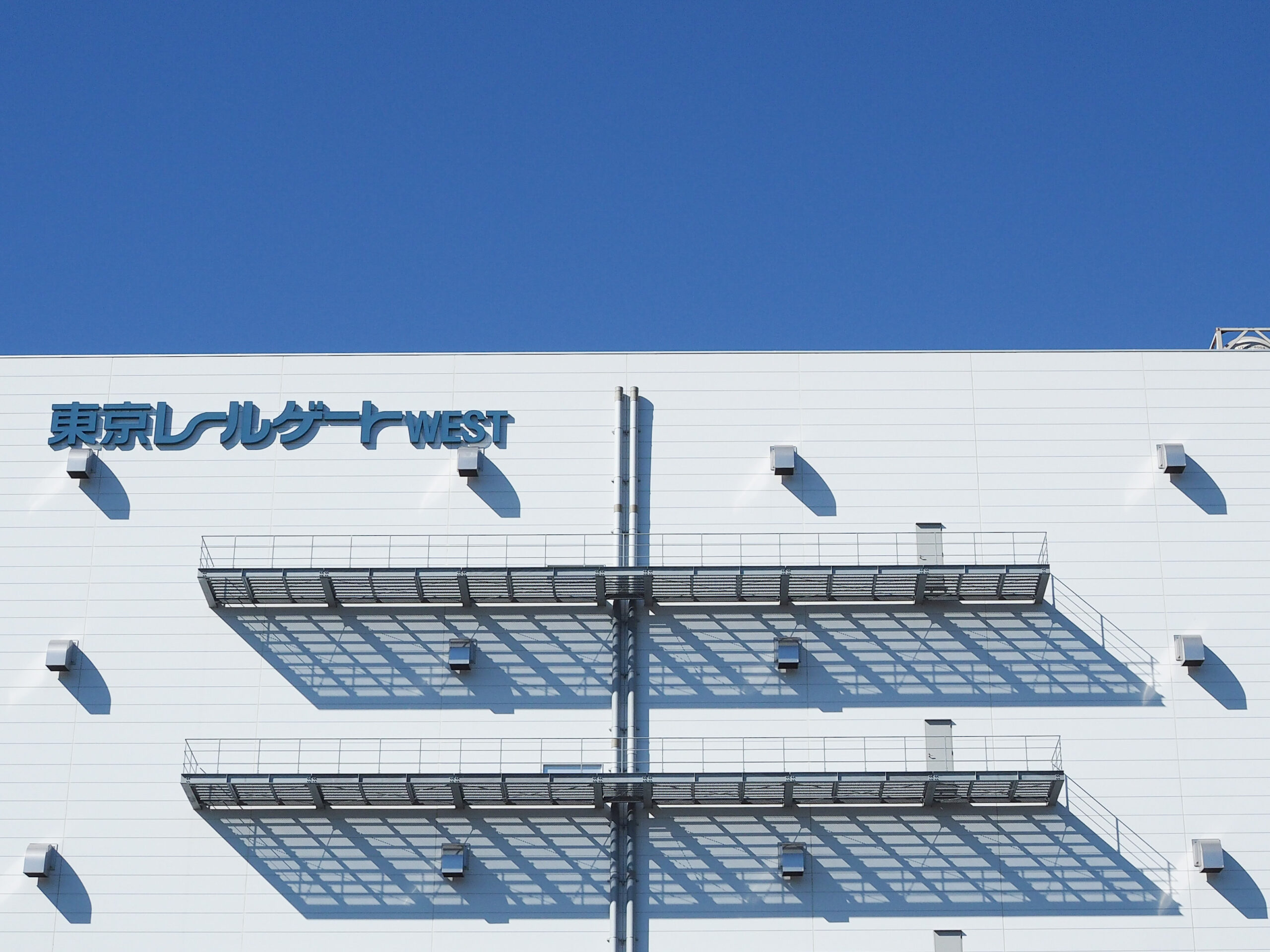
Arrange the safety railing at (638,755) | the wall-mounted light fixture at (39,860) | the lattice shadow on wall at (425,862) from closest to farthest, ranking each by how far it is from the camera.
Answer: the wall-mounted light fixture at (39,860) → the lattice shadow on wall at (425,862) → the safety railing at (638,755)

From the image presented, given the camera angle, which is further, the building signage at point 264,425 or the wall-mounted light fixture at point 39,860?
the building signage at point 264,425

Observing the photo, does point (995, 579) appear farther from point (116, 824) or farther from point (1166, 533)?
point (116, 824)

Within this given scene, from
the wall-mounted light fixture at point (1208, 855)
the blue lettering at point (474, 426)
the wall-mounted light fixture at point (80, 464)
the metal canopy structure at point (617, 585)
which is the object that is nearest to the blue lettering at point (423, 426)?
the blue lettering at point (474, 426)

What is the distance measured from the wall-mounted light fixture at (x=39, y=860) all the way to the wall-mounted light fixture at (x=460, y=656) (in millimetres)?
10774

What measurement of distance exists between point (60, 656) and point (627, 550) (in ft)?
48.4

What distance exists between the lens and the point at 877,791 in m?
39.2

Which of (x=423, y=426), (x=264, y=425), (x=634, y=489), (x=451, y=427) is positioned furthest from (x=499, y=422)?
(x=264, y=425)

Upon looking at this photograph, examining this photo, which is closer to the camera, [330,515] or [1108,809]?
[1108,809]

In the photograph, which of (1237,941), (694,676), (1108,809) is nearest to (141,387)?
(694,676)

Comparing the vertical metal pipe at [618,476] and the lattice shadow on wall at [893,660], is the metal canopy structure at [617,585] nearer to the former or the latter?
the lattice shadow on wall at [893,660]

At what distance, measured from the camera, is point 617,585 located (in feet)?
135

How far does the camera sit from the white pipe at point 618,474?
4212cm

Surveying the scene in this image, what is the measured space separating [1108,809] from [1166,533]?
7.50m

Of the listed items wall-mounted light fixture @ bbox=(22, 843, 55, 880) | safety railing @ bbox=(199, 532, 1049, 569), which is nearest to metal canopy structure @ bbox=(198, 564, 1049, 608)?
safety railing @ bbox=(199, 532, 1049, 569)
